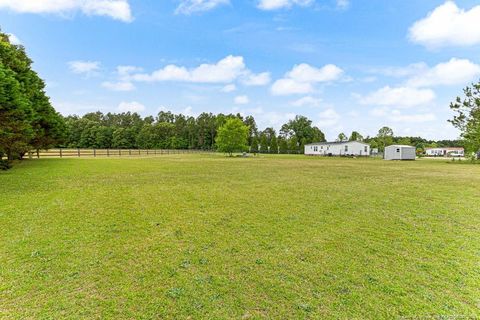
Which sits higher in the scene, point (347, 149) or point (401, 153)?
point (347, 149)

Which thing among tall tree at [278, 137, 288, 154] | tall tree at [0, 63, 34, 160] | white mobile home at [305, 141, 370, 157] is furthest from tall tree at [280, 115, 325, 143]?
tall tree at [0, 63, 34, 160]

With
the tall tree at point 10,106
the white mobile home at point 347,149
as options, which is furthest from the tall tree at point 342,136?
the tall tree at point 10,106

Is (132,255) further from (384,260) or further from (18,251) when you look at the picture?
(384,260)

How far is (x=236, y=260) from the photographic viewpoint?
3594 millimetres

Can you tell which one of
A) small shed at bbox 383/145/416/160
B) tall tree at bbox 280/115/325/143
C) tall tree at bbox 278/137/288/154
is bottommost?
small shed at bbox 383/145/416/160

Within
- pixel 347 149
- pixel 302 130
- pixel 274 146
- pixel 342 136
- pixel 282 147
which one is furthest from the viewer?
pixel 302 130

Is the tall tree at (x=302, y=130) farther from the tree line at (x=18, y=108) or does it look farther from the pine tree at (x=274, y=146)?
the tree line at (x=18, y=108)

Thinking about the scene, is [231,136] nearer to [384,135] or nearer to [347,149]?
[347,149]

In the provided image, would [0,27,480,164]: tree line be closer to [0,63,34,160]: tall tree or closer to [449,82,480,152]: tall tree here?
[449,82,480,152]: tall tree

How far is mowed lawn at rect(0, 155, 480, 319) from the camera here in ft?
8.29

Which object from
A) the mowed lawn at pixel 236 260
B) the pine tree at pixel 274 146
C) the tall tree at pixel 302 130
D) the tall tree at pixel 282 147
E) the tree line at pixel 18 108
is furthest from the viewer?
the tall tree at pixel 302 130

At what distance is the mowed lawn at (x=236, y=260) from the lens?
8.29ft

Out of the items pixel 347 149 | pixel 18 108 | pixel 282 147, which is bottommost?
pixel 347 149

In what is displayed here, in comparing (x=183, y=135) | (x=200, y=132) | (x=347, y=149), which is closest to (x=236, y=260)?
(x=347, y=149)
